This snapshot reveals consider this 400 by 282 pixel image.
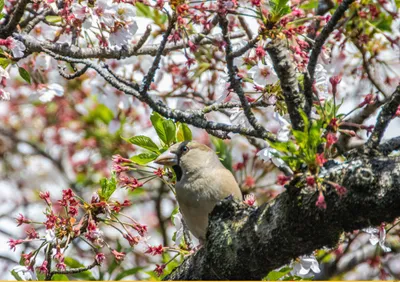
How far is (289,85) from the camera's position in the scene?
2.87 metres

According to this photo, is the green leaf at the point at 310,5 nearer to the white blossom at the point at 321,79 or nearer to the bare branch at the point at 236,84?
the white blossom at the point at 321,79

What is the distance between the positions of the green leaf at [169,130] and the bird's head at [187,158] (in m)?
0.05

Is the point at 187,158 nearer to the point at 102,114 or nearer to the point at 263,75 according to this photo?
the point at 263,75

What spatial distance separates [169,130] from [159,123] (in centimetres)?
6

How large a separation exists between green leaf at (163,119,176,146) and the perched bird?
0.05 meters

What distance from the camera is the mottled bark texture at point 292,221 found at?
8.30 feet

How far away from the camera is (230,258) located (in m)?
2.94

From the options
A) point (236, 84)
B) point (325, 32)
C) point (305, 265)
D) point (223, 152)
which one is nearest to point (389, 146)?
point (325, 32)

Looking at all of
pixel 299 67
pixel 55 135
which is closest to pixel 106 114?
pixel 55 135

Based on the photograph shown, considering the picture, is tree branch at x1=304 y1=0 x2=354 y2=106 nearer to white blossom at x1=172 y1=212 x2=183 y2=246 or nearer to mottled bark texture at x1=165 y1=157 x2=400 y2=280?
mottled bark texture at x1=165 y1=157 x2=400 y2=280

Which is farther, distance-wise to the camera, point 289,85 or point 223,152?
point 223,152

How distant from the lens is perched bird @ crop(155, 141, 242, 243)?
13.0 ft

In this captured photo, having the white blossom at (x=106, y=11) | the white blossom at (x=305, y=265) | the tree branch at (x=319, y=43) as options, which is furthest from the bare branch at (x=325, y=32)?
the white blossom at (x=106, y=11)

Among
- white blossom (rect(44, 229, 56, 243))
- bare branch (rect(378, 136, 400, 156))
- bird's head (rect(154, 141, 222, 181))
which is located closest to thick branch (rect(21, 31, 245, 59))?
bird's head (rect(154, 141, 222, 181))
